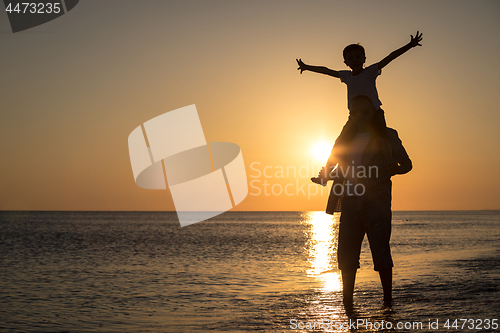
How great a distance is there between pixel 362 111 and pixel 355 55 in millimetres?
777

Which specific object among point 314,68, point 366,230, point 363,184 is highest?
point 314,68

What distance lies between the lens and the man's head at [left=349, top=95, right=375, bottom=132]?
5.43 meters

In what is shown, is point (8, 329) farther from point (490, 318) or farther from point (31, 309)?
point (490, 318)

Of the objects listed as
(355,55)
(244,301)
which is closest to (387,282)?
(244,301)

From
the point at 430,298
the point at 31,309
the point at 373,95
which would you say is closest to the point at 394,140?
the point at 373,95

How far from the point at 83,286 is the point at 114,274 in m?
2.32

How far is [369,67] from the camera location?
5504mm

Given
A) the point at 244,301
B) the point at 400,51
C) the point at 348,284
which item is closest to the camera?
the point at 400,51

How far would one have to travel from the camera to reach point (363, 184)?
18.3 feet

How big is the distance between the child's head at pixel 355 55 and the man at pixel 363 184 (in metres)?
0.49

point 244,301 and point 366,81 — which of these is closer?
point 366,81

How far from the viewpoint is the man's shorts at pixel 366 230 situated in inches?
217

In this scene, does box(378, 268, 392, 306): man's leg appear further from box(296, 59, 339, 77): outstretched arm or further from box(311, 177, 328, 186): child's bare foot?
box(296, 59, 339, 77): outstretched arm

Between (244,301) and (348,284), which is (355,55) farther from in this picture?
(244,301)
